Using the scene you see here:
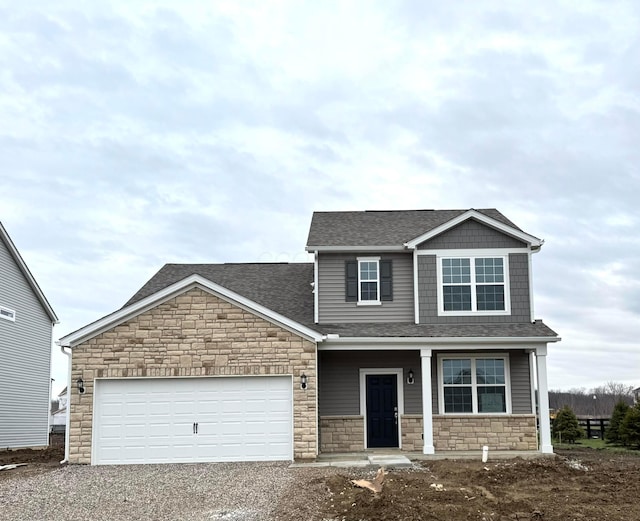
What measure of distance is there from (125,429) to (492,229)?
10903mm

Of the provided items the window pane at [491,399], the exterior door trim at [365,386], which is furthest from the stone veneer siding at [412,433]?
the window pane at [491,399]

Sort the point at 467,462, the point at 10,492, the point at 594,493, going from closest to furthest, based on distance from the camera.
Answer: the point at 594,493 → the point at 10,492 → the point at 467,462

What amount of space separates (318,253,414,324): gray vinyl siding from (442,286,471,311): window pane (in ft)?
3.10

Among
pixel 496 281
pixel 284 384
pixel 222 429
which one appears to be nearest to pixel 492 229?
pixel 496 281

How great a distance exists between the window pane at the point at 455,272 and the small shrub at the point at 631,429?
8.02 m

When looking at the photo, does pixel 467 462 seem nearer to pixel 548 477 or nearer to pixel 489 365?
pixel 548 477

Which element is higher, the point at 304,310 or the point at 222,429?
the point at 304,310

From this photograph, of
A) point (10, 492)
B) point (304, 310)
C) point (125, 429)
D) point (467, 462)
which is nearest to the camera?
point (10, 492)

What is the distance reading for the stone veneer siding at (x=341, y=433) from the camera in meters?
19.8

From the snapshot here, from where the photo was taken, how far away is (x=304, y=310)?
21469mm

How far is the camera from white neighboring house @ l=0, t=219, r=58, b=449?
969 inches

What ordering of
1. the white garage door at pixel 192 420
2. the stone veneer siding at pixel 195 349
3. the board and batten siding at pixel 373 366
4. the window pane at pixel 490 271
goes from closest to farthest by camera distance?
1. the white garage door at pixel 192 420
2. the stone veneer siding at pixel 195 349
3. the board and batten siding at pixel 373 366
4. the window pane at pixel 490 271

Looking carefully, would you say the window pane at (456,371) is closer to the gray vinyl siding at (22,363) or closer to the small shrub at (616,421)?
the small shrub at (616,421)

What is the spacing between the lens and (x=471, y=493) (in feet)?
40.3
